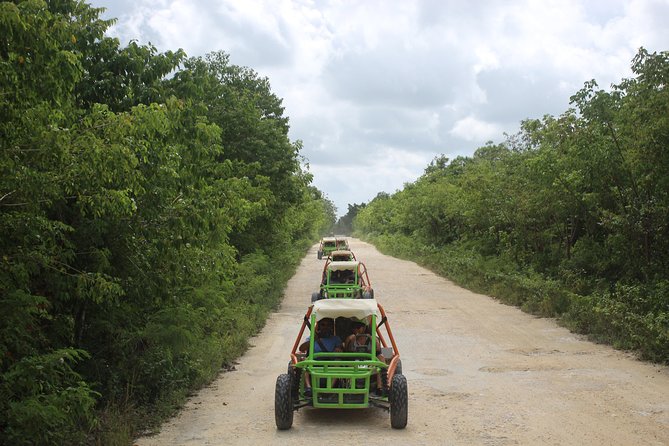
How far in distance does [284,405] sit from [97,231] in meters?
2.82

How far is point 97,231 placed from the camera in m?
6.79

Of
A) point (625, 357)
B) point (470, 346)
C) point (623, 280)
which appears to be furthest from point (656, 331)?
point (623, 280)

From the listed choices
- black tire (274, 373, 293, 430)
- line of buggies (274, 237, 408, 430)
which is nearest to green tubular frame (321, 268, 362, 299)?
line of buggies (274, 237, 408, 430)

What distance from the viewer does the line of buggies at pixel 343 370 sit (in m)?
7.12

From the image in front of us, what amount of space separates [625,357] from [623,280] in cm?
469

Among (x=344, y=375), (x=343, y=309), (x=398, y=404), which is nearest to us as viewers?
(x=398, y=404)

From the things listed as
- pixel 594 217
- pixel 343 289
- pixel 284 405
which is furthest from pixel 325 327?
pixel 594 217

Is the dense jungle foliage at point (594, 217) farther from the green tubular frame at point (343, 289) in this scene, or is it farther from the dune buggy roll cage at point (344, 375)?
the dune buggy roll cage at point (344, 375)

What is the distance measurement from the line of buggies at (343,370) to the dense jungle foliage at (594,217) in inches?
219

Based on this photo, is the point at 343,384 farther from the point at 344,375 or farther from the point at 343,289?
the point at 343,289

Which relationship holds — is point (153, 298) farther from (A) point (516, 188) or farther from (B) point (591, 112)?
(A) point (516, 188)

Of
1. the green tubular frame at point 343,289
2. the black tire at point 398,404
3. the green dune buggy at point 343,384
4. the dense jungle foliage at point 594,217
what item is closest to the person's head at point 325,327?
the green dune buggy at point 343,384

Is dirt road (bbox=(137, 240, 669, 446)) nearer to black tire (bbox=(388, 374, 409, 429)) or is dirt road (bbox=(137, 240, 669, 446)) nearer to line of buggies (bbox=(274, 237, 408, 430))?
black tire (bbox=(388, 374, 409, 429))

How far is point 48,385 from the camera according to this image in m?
5.56
